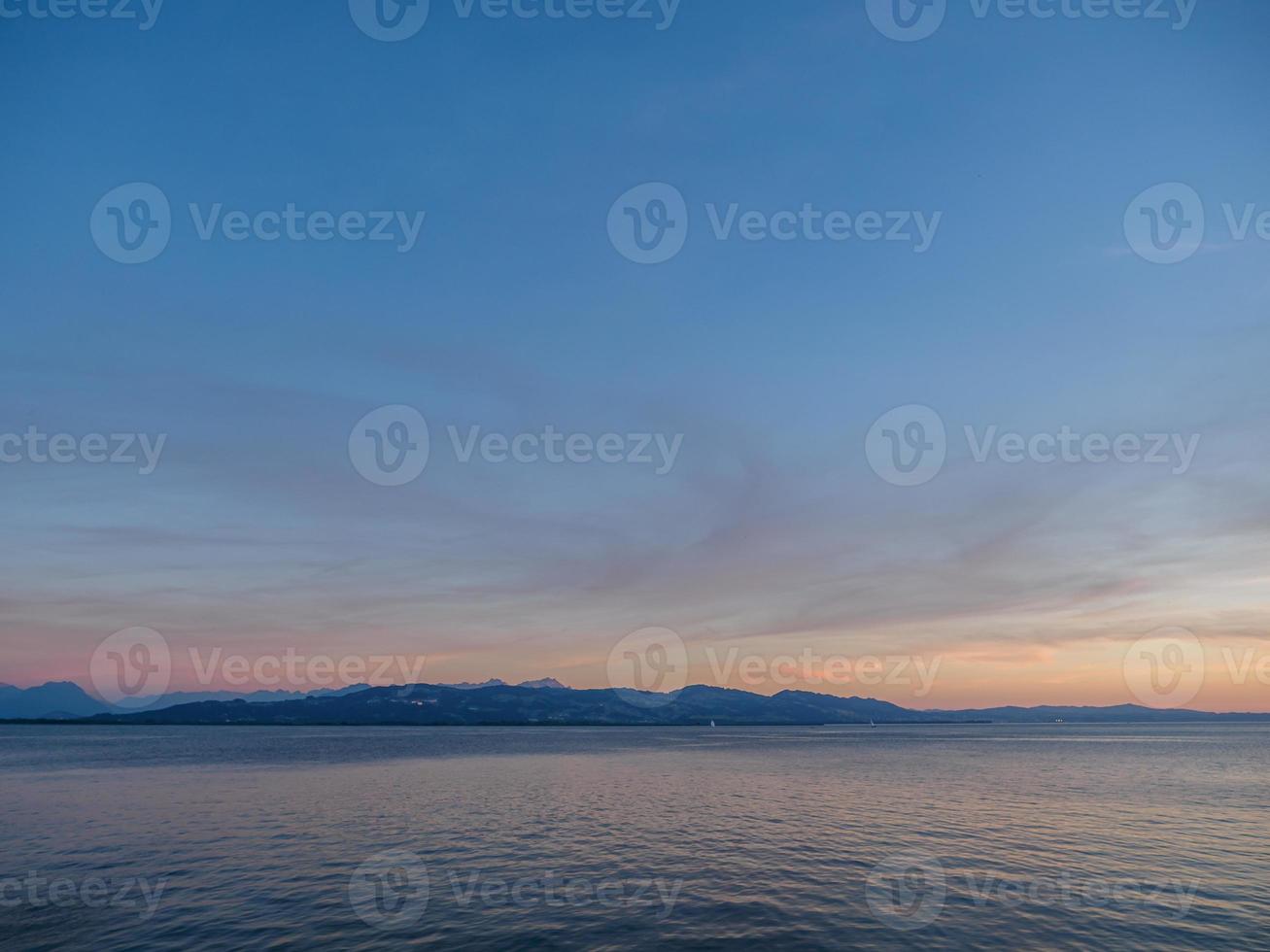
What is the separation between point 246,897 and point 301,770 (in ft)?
252

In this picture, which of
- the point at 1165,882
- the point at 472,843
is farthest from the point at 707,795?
the point at 1165,882

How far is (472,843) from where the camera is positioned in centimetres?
4694

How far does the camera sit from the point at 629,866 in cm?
4034

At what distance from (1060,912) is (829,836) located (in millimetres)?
19328

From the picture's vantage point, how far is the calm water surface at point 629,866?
29391 millimetres

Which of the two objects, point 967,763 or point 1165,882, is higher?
point 1165,882

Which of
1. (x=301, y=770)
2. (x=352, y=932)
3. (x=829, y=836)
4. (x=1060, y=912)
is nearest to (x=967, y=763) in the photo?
(x=829, y=836)

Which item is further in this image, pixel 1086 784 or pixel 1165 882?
pixel 1086 784

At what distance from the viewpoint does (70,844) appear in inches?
1816

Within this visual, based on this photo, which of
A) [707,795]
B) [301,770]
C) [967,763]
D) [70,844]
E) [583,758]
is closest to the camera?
[70,844]

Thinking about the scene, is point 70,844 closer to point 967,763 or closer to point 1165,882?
point 1165,882

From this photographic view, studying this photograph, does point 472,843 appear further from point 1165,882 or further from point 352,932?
point 1165,882

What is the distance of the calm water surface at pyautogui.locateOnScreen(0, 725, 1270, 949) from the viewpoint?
96.4ft

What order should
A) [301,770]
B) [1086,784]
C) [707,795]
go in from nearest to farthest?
[707,795] → [1086,784] → [301,770]
